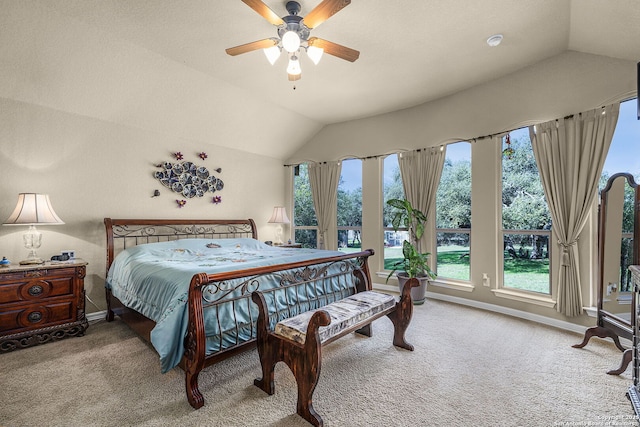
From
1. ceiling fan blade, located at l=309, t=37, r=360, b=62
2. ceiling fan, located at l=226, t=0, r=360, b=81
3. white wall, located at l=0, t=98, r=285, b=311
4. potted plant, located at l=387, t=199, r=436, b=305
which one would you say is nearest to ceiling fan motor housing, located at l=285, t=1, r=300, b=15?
ceiling fan, located at l=226, t=0, r=360, b=81

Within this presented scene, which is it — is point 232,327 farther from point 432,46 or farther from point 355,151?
point 355,151

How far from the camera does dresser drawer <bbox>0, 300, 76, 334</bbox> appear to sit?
9.12ft

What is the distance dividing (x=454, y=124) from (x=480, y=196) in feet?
3.80

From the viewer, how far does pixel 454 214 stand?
14.7ft

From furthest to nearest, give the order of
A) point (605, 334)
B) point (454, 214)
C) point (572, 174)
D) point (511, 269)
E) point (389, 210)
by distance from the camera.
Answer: point (389, 210) → point (454, 214) → point (511, 269) → point (572, 174) → point (605, 334)

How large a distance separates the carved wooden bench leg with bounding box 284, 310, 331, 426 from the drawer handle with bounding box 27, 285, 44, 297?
2.89m

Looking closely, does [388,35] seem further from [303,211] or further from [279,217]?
[303,211]

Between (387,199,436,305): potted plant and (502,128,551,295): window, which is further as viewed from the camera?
(387,199,436,305): potted plant

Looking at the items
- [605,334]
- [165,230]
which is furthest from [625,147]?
[165,230]

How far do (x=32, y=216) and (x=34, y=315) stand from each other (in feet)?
3.29

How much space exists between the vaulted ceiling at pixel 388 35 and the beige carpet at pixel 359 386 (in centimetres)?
293

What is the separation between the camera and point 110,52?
10.3ft

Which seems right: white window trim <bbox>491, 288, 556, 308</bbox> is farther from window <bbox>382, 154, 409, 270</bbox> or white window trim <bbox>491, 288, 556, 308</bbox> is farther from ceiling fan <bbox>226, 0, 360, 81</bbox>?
ceiling fan <bbox>226, 0, 360, 81</bbox>

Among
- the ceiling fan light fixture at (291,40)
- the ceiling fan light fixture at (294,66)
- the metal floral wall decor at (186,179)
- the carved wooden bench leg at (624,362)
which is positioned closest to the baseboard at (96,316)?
the metal floral wall decor at (186,179)
